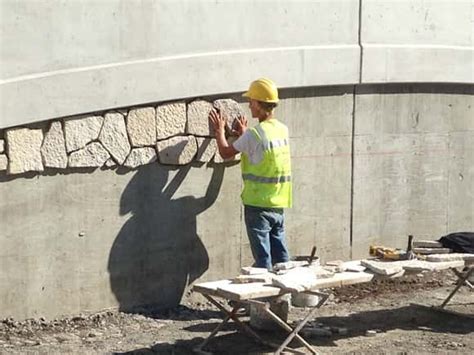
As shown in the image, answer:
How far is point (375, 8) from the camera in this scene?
35.4 feet

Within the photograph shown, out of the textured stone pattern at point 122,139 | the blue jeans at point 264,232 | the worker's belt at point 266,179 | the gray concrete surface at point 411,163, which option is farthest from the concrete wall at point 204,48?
the blue jeans at point 264,232

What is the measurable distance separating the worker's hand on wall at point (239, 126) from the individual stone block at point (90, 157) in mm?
1249

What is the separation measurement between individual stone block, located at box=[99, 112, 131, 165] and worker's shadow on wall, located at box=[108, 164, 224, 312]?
0.25m

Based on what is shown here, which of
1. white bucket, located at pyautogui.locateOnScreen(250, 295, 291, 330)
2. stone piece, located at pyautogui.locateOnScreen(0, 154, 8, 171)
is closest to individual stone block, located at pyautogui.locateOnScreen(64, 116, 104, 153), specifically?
stone piece, located at pyautogui.locateOnScreen(0, 154, 8, 171)

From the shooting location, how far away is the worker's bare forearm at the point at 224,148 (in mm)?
9359

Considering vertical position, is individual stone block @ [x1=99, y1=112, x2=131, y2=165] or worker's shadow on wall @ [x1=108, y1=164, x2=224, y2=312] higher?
individual stone block @ [x1=99, y1=112, x2=131, y2=165]

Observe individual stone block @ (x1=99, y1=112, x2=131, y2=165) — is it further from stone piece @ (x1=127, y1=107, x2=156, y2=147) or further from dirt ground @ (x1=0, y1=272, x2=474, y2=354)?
dirt ground @ (x1=0, y1=272, x2=474, y2=354)

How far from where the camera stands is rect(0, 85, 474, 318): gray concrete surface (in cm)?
880

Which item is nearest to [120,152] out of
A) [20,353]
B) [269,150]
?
[269,150]

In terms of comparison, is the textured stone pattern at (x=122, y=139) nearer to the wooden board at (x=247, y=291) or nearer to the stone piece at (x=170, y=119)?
the stone piece at (x=170, y=119)

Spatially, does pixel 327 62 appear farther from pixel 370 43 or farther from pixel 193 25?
pixel 193 25

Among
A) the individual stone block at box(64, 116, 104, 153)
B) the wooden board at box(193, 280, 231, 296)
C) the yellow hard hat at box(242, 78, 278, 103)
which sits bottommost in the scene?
the wooden board at box(193, 280, 231, 296)

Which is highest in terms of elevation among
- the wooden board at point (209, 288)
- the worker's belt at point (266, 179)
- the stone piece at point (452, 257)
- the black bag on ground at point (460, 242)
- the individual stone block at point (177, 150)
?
the individual stone block at point (177, 150)

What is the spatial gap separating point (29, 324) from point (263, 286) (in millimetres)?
1926
